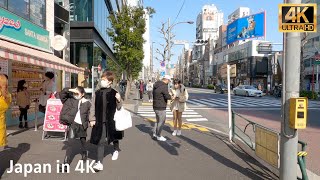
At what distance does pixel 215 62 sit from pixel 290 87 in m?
101

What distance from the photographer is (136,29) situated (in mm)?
26047

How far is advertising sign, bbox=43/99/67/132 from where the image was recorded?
9.01 meters

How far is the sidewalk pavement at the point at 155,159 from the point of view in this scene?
18.7ft

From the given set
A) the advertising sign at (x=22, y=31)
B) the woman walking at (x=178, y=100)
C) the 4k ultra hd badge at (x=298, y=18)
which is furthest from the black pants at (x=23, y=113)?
the 4k ultra hd badge at (x=298, y=18)

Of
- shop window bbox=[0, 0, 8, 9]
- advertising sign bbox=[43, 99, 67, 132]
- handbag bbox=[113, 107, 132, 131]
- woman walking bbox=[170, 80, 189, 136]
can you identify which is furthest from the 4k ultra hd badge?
shop window bbox=[0, 0, 8, 9]

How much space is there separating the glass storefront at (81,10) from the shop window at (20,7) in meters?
13.4

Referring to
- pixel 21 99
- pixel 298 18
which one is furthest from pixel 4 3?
pixel 298 18

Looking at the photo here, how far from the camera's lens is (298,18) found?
4.50 metres

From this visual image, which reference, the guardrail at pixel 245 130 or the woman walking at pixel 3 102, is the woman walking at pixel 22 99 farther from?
the guardrail at pixel 245 130

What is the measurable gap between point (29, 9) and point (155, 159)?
30.2ft

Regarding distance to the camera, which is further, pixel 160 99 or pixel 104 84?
pixel 160 99

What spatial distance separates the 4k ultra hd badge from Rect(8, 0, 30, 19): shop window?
9691 millimetres

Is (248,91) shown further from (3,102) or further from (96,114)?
(3,102)

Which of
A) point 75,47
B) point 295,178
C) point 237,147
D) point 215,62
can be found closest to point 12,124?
point 237,147
